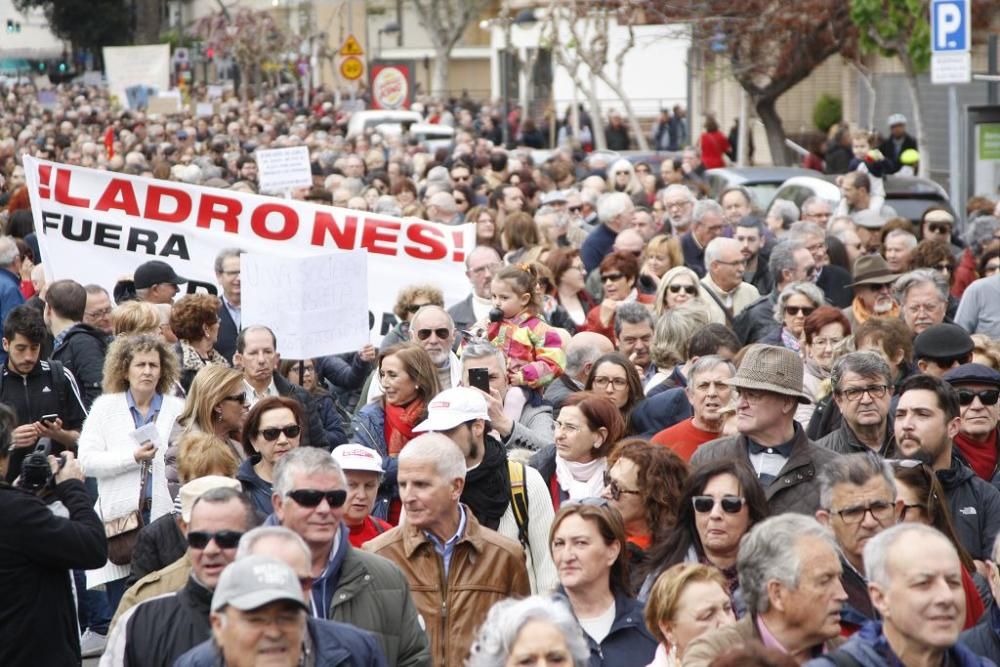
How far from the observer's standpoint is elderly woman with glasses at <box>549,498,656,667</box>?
5883 mm

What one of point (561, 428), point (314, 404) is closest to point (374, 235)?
point (314, 404)

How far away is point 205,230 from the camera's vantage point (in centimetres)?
1345

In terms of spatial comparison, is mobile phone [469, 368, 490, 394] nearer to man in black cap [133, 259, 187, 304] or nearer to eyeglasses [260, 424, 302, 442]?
eyeglasses [260, 424, 302, 442]

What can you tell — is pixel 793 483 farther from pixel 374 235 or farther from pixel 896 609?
pixel 374 235

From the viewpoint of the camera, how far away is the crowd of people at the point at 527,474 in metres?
5.17

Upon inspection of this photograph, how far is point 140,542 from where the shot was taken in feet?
22.1

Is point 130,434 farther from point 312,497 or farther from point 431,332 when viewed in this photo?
point 312,497

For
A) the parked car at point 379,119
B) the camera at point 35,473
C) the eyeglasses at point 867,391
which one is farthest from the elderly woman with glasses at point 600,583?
the parked car at point 379,119

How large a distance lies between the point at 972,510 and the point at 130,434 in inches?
147

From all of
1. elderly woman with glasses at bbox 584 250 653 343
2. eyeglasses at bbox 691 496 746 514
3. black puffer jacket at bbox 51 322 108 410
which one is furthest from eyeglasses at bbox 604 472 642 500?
elderly woman with glasses at bbox 584 250 653 343

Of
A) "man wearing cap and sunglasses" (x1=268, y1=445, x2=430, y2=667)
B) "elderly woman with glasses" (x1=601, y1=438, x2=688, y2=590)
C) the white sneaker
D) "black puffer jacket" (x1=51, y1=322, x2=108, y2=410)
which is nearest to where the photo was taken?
"man wearing cap and sunglasses" (x1=268, y1=445, x2=430, y2=667)

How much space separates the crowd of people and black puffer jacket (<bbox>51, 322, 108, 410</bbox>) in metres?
0.02

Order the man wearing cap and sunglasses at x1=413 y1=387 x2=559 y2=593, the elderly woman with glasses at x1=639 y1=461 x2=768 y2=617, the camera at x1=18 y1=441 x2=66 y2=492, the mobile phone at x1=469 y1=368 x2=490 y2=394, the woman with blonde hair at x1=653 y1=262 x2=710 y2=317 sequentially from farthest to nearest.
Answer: the woman with blonde hair at x1=653 y1=262 x2=710 y2=317, the mobile phone at x1=469 y1=368 x2=490 y2=394, the man wearing cap and sunglasses at x1=413 y1=387 x2=559 y2=593, the camera at x1=18 y1=441 x2=66 y2=492, the elderly woman with glasses at x1=639 y1=461 x2=768 y2=617

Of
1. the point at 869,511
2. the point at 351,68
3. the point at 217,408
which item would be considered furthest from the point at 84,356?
the point at 351,68
